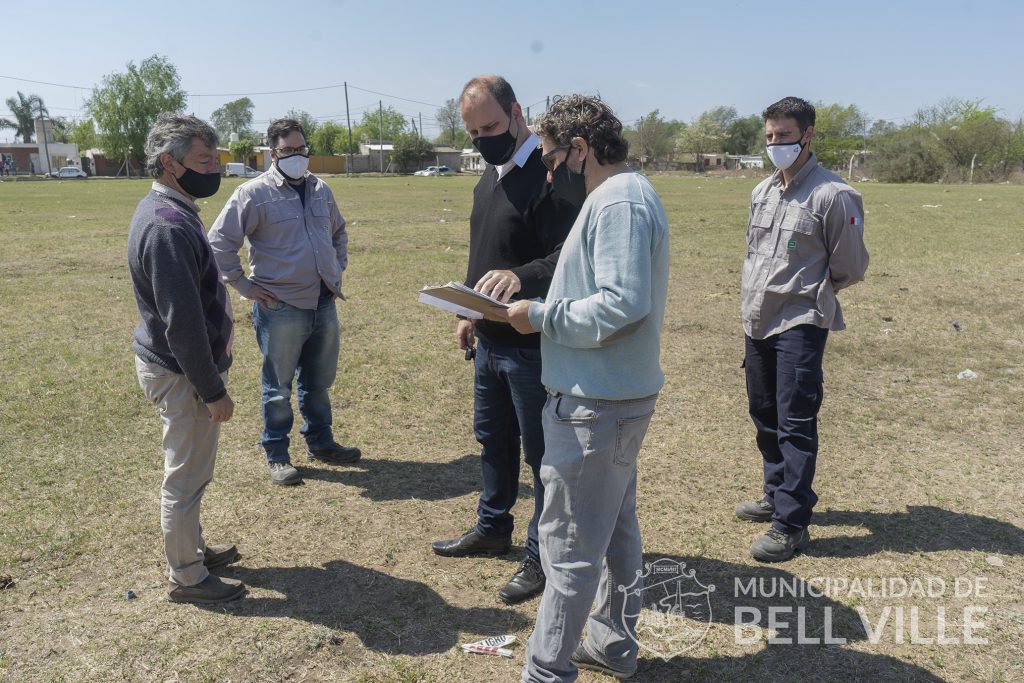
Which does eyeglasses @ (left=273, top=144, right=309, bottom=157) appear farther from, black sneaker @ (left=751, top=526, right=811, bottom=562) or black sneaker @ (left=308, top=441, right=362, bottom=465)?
black sneaker @ (left=751, top=526, right=811, bottom=562)

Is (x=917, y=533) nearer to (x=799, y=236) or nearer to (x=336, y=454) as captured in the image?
(x=799, y=236)

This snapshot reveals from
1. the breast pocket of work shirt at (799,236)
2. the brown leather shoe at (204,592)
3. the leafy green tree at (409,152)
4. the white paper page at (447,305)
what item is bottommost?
the brown leather shoe at (204,592)

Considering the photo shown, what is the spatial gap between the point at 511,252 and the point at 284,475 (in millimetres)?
2392

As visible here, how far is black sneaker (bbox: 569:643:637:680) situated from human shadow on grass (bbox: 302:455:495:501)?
1.85 m

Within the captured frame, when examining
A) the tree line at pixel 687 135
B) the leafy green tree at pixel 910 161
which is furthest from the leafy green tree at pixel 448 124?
the leafy green tree at pixel 910 161

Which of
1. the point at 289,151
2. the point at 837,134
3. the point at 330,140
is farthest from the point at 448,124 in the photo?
the point at 289,151

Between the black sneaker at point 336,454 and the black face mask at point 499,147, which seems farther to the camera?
the black sneaker at point 336,454

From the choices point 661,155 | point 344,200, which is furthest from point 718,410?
point 661,155

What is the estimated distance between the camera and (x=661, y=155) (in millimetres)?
98375

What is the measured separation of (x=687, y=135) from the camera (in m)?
116

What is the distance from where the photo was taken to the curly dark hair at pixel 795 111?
4.11 m

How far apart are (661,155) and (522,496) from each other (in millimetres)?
98717

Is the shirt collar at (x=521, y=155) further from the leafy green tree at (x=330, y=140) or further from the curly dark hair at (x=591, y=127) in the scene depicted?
the leafy green tree at (x=330, y=140)

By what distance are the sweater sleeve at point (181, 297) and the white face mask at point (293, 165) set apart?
1784mm
